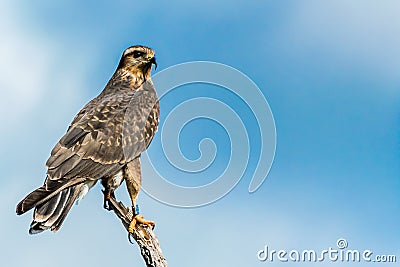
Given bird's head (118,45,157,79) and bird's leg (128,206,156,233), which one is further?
bird's head (118,45,157,79)

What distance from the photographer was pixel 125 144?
29.7ft

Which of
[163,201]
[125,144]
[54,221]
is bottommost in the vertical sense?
[54,221]

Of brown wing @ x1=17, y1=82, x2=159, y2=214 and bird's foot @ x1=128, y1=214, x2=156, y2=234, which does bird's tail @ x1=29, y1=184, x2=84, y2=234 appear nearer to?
brown wing @ x1=17, y1=82, x2=159, y2=214

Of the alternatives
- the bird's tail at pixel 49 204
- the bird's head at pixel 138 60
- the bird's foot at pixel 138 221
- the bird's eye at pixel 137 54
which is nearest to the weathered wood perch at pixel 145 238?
the bird's foot at pixel 138 221

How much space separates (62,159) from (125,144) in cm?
107

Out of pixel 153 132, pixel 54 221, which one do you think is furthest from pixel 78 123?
pixel 54 221

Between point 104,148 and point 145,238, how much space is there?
1690 mm

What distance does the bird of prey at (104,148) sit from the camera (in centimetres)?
769

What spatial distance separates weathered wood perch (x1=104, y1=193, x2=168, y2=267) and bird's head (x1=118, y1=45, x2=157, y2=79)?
274cm

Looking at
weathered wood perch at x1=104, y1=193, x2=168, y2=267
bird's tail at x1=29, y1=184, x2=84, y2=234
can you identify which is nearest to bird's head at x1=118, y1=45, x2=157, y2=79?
weathered wood perch at x1=104, y1=193, x2=168, y2=267

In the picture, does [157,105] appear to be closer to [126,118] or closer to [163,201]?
[126,118]

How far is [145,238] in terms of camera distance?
7.71m

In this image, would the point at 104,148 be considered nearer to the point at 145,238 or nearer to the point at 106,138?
the point at 106,138

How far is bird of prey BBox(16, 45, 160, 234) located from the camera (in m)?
7.69
